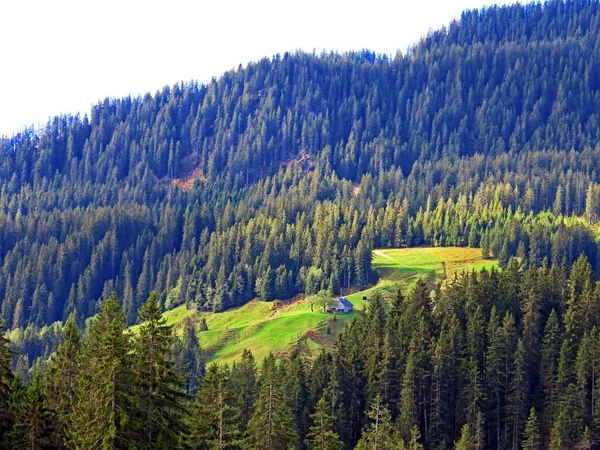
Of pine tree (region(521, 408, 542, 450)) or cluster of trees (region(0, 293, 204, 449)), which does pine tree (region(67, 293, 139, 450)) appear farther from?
pine tree (region(521, 408, 542, 450))

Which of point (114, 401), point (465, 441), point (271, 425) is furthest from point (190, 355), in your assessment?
point (114, 401)

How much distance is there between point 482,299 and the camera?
10725 cm

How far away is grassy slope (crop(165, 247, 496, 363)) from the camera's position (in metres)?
141

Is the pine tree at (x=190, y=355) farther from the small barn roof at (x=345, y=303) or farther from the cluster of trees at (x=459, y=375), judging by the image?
the cluster of trees at (x=459, y=375)

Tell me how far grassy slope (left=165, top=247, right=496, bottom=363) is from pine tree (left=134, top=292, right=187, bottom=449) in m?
92.7

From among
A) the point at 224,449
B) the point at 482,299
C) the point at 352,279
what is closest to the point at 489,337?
the point at 482,299

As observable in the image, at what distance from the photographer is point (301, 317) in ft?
498

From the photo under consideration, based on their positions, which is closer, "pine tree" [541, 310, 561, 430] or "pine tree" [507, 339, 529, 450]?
"pine tree" [507, 339, 529, 450]

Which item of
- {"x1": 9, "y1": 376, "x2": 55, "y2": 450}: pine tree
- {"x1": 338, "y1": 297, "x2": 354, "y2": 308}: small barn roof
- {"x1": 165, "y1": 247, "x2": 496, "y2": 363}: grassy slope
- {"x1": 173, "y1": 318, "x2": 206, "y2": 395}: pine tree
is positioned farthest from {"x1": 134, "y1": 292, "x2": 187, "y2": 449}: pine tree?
{"x1": 338, "y1": 297, "x2": 354, "y2": 308}: small barn roof

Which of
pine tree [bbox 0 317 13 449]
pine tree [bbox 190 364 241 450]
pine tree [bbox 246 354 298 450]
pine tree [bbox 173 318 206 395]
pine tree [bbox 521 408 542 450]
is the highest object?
pine tree [bbox 0 317 13 449]

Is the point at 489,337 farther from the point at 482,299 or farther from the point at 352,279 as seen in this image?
the point at 352,279

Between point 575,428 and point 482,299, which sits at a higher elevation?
point 482,299

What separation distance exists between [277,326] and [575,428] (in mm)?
71231

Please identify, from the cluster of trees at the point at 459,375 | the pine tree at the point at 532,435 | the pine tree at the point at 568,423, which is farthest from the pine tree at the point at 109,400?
the pine tree at the point at 568,423
